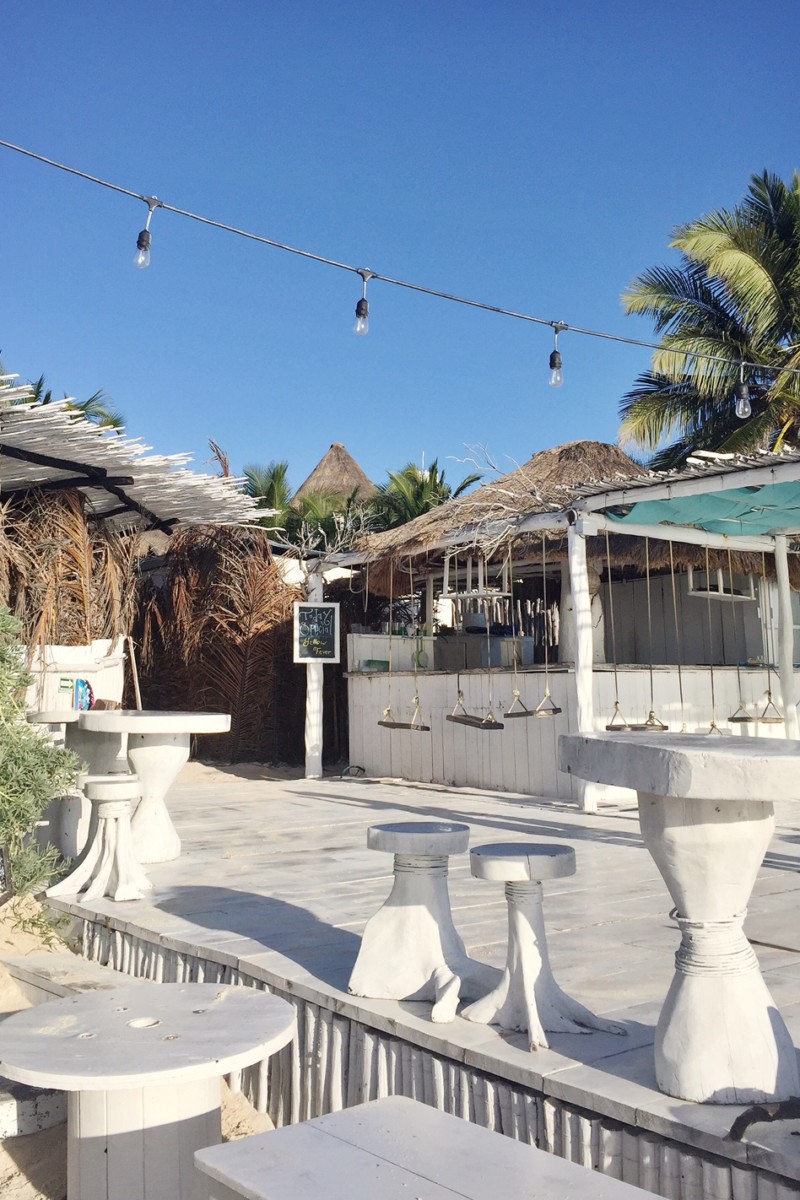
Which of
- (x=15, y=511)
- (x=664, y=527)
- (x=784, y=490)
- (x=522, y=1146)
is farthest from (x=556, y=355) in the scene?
(x=522, y=1146)

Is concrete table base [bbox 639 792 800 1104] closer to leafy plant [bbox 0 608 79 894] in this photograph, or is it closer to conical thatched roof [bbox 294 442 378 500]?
leafy plant [bbox 0 608 79 894]

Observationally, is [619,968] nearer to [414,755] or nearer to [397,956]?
[397,956]

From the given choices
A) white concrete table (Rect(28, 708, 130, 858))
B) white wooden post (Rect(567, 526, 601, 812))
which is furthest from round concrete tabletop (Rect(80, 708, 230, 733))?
white wooden post (Rect(567, 526, 601, 812))

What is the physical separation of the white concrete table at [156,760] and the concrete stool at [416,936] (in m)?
2.71

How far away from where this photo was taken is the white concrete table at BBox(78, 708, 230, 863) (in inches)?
238

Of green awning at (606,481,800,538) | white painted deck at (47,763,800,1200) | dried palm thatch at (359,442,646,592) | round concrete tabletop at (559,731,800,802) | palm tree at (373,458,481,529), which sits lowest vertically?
white painted deck at (47,763,800,1200)

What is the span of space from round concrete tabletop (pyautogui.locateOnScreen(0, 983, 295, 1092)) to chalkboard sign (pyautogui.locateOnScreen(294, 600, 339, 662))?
9233 millimetres

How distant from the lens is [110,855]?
526 cm

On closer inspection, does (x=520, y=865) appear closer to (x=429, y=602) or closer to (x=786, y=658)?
(x=786, y=658)

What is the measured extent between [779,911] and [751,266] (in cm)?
1302

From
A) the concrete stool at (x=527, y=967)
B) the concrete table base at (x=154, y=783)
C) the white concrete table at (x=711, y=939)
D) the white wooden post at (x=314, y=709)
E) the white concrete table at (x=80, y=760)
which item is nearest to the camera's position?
the white concrete table at (x=711, y=939)

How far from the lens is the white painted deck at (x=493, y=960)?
2.41 metres

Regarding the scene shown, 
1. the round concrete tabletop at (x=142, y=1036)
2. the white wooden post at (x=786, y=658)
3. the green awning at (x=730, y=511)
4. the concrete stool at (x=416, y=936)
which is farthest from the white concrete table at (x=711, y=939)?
the white wooden post at (x=786, y=658)

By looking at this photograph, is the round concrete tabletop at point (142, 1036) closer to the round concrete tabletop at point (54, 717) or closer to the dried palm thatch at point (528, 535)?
the round concrete tabletop at point (54, 717)
